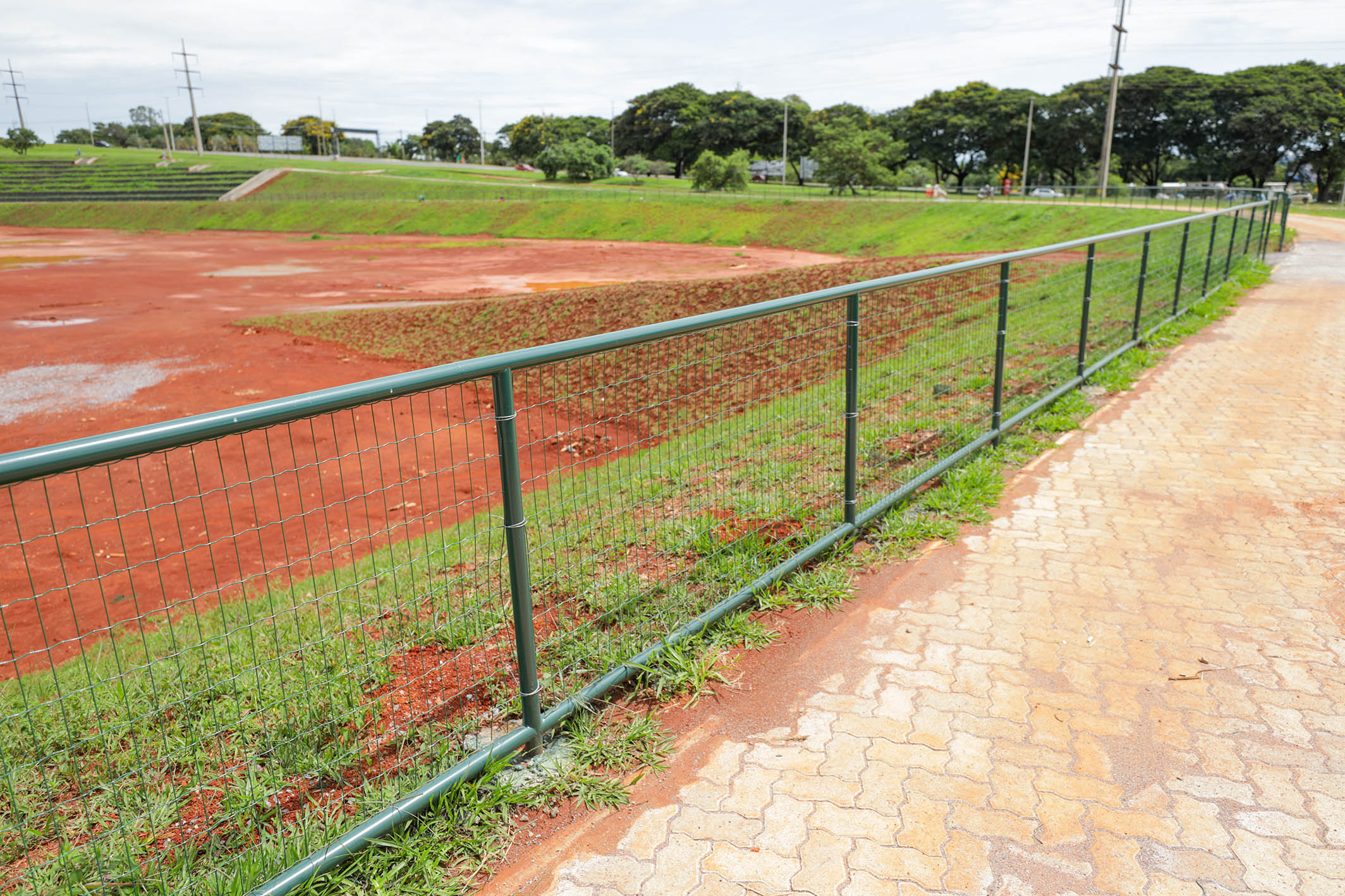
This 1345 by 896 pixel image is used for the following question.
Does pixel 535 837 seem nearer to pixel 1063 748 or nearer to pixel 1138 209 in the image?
pixel 1063 748

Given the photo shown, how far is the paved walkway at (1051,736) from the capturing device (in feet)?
8.88

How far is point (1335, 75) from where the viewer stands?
5778 centimetres

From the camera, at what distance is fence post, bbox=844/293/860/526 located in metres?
4.54

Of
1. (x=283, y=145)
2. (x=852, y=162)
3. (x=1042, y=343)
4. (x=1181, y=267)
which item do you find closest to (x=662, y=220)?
(x=852, y=162)

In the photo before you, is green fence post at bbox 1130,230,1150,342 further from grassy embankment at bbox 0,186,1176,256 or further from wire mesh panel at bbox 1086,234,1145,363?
grassy embankment at bbox 0,186,1176,256

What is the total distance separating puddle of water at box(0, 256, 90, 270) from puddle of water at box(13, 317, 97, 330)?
57.2 ft

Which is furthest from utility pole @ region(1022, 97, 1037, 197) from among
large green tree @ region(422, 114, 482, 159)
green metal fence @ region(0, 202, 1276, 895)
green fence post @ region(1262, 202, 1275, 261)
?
large green tree @ region(422, 114, 482, 159)

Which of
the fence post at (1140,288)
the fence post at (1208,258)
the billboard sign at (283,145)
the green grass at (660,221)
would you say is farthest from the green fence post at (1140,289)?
the billboard sign at (283,145)

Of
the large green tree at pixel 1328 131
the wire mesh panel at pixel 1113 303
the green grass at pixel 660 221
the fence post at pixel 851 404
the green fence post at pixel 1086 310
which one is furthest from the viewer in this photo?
the large green tree at pixel 1328 131

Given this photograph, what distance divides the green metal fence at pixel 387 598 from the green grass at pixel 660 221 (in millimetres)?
24057

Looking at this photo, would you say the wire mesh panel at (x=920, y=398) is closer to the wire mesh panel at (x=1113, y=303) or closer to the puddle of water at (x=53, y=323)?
the wire mesh panel at (x=1113, y=303)

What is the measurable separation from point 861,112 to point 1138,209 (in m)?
57.5

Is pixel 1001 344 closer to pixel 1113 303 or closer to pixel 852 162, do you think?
pixel 1113 303

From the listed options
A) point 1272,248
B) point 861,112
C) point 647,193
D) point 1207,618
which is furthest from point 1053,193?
point 1207,618
